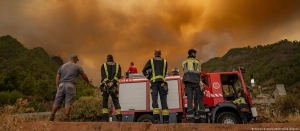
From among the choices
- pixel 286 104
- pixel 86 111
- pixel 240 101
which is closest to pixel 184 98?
pixel 240 101

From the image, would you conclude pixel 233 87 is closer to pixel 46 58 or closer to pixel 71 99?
pixel 71 99

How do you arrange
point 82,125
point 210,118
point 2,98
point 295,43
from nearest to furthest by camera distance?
point 82,125
point 210,118
point 2,98
point 295,43

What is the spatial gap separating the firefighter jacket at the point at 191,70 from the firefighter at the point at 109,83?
6.11 feet

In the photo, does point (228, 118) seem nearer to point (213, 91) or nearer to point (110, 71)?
point (213, 91)

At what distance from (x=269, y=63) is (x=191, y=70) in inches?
3387

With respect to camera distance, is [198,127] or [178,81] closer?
[198,127]

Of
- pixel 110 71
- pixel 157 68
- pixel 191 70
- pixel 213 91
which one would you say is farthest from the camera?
pixel 213 91

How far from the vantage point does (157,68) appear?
7.94m

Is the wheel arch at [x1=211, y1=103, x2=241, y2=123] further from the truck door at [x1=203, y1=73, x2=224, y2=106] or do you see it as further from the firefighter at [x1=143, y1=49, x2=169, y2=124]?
the firefighter at [x1=143, y1=49, x2=169, y2=124]

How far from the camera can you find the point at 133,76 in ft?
42.7

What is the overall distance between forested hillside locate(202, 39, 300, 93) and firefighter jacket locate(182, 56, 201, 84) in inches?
1815

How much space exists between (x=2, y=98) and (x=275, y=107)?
27565mm

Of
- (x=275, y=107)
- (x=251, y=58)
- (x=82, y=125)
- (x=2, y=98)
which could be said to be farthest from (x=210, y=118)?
(x=251, y=58)

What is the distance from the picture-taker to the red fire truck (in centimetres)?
1125
